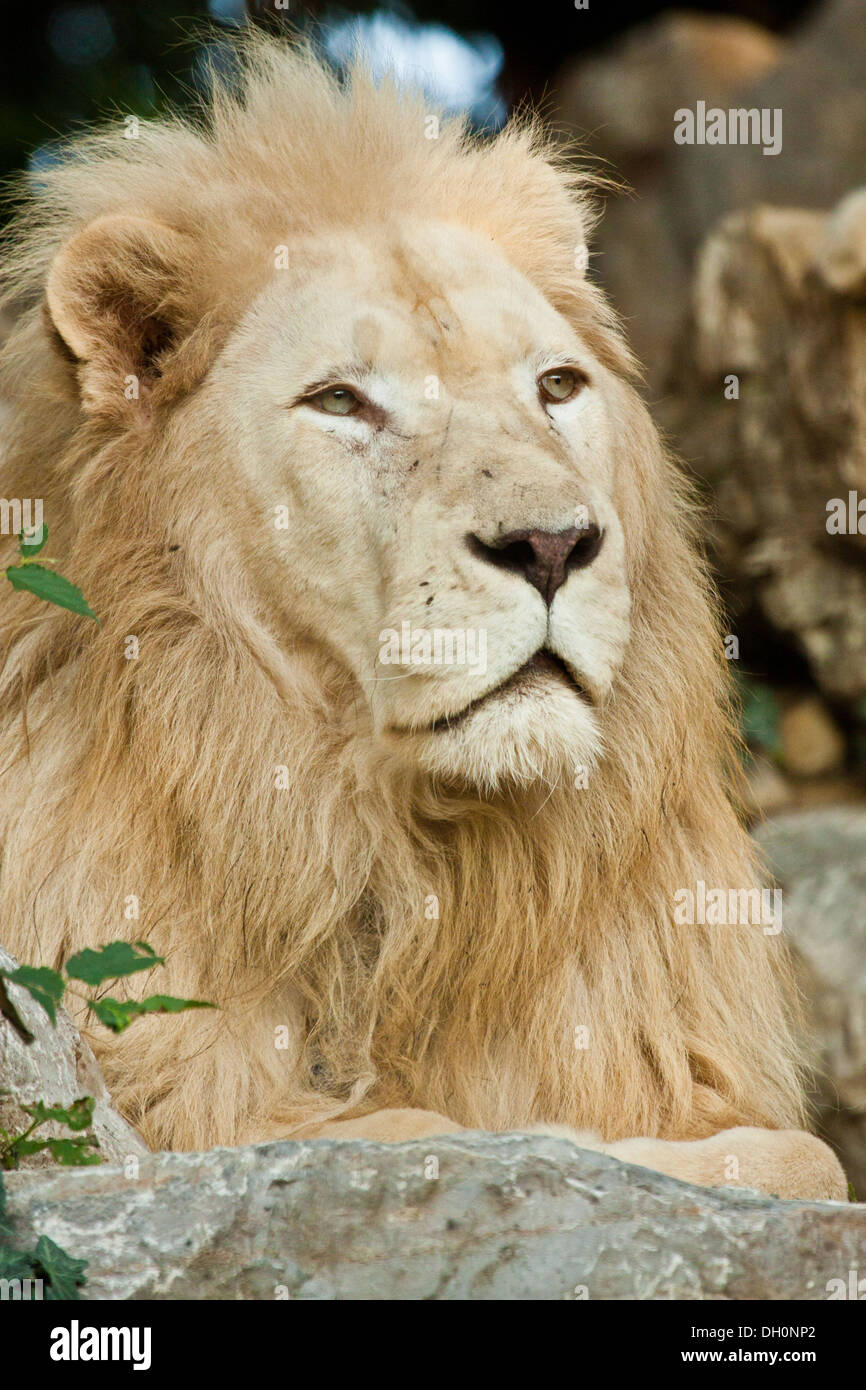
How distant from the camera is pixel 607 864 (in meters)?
3.21

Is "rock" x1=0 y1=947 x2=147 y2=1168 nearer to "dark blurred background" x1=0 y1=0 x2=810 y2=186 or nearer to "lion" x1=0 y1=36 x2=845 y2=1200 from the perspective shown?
"lion" x1=0 y1=36 x2=845 y2=1200

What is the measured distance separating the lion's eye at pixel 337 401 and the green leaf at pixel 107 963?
120 cm

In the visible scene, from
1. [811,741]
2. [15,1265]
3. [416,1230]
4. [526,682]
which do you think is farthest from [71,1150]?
[811,741]

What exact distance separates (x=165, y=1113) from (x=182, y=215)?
1.70 m

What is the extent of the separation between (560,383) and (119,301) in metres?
0.85

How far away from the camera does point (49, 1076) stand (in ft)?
8.35

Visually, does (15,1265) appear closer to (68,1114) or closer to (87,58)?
(68,1114)

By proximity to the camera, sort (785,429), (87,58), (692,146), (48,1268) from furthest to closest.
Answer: (692,146) → (87,58) → (785,429) → (48,1268)

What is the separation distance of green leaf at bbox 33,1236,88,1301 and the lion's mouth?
1054 millimetres

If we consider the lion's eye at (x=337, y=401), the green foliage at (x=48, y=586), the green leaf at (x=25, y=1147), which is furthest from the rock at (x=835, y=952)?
the green leaf at (x=25, y=1147)

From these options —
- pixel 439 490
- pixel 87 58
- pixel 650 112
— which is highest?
pixel 650 112

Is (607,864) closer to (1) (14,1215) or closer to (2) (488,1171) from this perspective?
(2) (488,1171)

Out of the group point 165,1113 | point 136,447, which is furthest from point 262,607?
point 165,1113

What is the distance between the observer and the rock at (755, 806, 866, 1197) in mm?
6004
